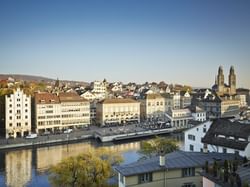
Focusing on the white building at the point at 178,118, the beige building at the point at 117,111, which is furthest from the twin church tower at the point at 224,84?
the beige building at the point at 117,111

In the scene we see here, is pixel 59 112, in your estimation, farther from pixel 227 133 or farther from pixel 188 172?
pixel 188 172

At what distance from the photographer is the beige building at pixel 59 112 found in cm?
4962

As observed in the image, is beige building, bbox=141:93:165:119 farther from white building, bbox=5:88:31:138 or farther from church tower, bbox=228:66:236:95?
church tower, bbox=228:66:236:95

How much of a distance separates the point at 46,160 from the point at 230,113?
153 feet

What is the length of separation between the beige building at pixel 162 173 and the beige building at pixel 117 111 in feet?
139

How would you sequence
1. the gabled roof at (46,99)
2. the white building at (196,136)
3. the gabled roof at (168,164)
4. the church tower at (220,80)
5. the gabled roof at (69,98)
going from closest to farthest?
the gabled roof at (168,164) → the white building at (196,136) → the gabled roof at (46,99) → the gabled roof at (69,98) → the church tower at (220,80)

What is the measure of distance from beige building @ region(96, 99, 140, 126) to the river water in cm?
1365

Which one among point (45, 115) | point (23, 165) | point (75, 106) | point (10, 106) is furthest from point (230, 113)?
point (23, 165)

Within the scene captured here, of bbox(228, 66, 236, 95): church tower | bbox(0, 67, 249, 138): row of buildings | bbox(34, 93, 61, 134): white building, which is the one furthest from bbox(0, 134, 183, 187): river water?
bbox(228, 66, 236, 95): church tower

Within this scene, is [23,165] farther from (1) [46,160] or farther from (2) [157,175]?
(2) [157,175]

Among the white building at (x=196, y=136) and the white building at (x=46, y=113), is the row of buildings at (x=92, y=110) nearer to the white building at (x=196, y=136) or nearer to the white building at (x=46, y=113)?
the white building at (x=46, y=113)

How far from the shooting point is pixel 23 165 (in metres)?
30.7

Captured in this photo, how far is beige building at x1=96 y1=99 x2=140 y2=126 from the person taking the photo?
2259 inches

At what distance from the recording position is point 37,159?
109 feet
